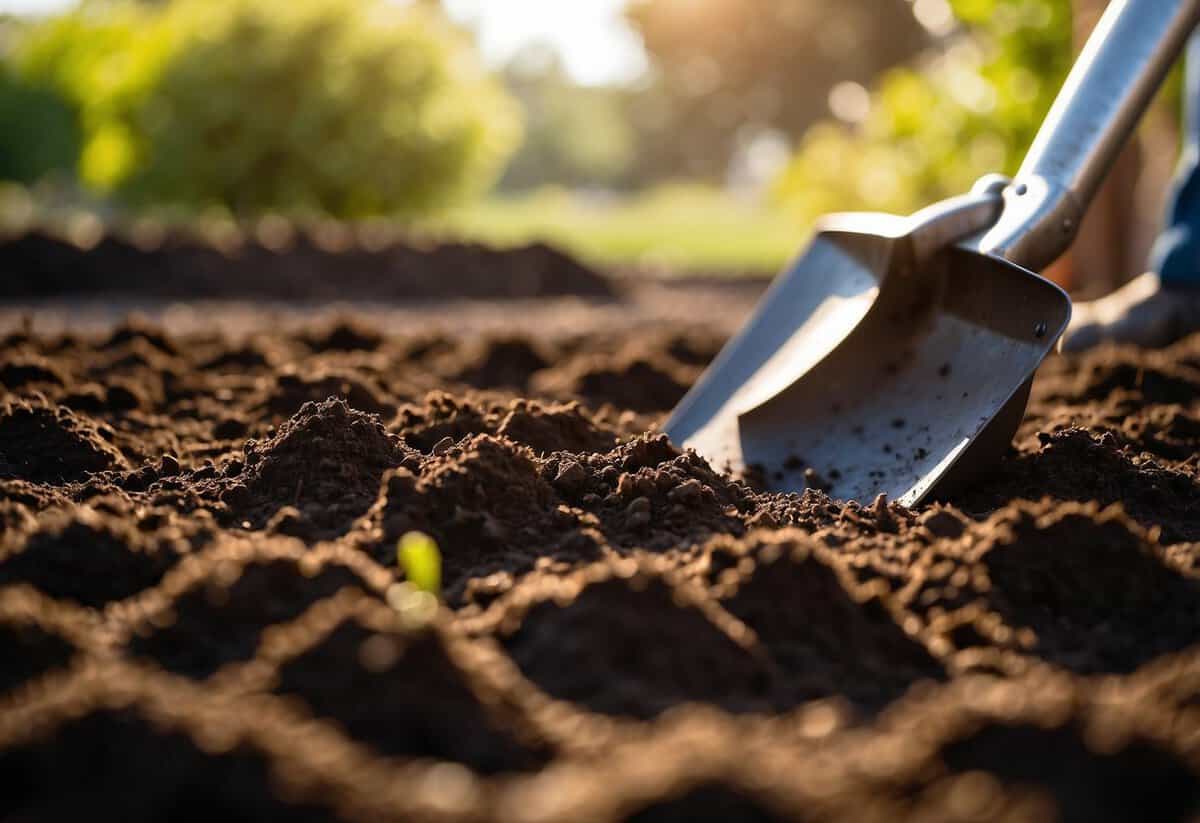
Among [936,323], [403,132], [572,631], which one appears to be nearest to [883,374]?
[936,323]

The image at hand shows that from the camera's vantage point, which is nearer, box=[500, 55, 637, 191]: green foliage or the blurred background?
the blurred background

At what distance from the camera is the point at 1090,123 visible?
8.79 ft

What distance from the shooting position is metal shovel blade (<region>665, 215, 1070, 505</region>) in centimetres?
242

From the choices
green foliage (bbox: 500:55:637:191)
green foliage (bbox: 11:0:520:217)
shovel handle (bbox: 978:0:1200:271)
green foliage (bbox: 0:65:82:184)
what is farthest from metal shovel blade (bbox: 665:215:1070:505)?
green foliage (bbox: 500:55:637:191)

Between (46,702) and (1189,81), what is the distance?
4217mm

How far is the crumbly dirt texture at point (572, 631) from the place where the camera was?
1120mm

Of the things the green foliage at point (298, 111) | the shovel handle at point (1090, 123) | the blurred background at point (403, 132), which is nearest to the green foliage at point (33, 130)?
the blurred background at point (403, 132)

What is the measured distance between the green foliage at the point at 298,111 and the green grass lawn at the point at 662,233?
97 centimetres

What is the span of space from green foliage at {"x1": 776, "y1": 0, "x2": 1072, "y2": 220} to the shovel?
457 centimetres

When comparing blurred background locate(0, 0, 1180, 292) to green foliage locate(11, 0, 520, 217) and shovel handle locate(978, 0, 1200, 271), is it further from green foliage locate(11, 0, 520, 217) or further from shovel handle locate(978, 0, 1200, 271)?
shovel handle locate(978, 0, 1200, 271)

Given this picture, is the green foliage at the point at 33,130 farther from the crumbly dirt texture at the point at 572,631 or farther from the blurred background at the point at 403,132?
the crumbly dirt texture at the point at 572,631

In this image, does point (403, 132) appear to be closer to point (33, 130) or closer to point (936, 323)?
point (936, 323)

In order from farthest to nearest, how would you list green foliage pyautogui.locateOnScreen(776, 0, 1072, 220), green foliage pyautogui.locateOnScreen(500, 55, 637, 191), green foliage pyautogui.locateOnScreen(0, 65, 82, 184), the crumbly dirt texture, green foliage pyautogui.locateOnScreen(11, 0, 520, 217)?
green foliage pyautogui.locateOnScreen(500, 55, 637, 191) → green foliage pyautogui.locateOnScreen(0, 65, 82, 184) → green foliage pyautogui.locateOnScreen(11, 0, 520, 217) → green foliage pyautogui.locateOnScreen(776, 0, 1072, 220) → the crumbly dirt texture

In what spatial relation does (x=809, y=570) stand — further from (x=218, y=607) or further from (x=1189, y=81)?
(x=1189, y=81)
